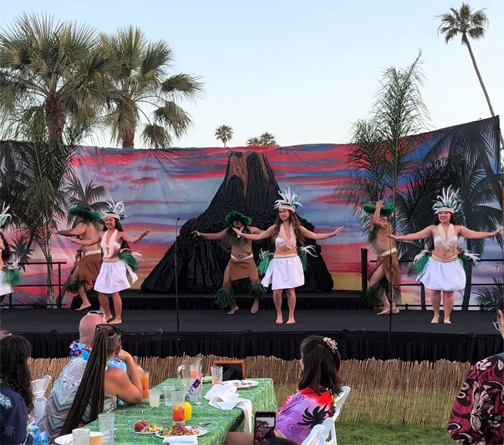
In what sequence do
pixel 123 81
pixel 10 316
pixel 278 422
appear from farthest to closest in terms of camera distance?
1. pixel 123 81
2. pixel 10 316
3. pixel 278 422

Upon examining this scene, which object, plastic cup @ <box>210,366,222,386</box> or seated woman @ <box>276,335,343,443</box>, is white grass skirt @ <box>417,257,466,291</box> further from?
seated woman @ <box>276,335,343,443</box>

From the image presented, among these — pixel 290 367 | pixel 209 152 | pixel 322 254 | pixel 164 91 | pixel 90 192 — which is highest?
pixel 164 91

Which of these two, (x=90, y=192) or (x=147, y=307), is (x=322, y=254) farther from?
(x=90, y=192)

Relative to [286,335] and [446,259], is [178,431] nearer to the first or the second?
[286,335]

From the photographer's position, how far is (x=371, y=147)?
29.6ft

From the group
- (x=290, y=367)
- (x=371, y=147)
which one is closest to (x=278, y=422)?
(x=290, y=367)

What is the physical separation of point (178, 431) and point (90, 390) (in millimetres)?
518

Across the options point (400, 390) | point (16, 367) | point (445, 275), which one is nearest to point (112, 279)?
point (400, 390)

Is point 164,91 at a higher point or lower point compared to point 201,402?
higher

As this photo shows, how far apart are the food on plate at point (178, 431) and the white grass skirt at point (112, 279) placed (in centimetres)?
480

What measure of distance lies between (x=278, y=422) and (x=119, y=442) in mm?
700

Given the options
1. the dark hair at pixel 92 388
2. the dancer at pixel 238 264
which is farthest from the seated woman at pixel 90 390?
the dancer at pixel 238 264

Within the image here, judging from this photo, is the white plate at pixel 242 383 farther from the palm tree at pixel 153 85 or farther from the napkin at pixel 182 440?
the palm tree at pixel 153 85

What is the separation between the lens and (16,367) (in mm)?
2773
